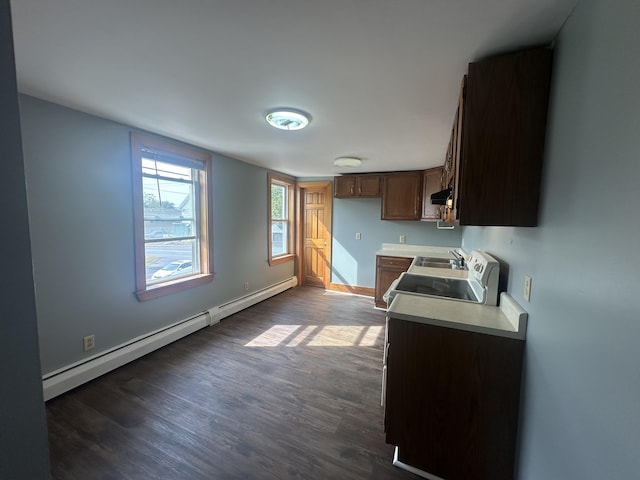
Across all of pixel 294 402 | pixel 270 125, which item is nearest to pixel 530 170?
pixel 270 125

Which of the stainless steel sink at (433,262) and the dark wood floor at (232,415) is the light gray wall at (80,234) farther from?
the stainless steel sink at (433,262)

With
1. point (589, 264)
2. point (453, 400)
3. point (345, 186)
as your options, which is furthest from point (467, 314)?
point (345, 186)

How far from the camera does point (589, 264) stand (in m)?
0.81

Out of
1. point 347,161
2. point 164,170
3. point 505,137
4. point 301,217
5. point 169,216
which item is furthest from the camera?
point 301,217

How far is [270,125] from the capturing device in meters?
2.32

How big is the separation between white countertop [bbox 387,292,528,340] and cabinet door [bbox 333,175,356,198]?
316 centimetres

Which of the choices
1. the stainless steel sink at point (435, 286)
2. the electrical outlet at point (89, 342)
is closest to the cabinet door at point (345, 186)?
the stainless steel sink at point (435, 286)

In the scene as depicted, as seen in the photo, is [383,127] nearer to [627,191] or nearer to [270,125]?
[270,125]

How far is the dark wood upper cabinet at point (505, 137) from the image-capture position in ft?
3.85

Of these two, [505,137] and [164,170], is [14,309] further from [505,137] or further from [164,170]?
[164,170]

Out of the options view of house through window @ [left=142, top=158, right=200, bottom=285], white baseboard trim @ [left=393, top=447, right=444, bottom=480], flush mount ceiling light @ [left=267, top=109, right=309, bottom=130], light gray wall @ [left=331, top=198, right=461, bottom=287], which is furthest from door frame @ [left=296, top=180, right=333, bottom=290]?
white baseboard trim @ [left=393, top=447, right=444, bottom=480]

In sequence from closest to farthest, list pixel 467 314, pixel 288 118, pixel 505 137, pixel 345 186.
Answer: pixel 505 137 → pixel 467 314 → pixel 288 118 → pixel 345 186

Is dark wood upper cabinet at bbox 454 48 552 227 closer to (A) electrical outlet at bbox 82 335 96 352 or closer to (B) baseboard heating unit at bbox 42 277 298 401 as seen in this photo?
(B) baseboard heating unit at bbox 42 277 298 401

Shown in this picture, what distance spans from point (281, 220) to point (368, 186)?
179cm
